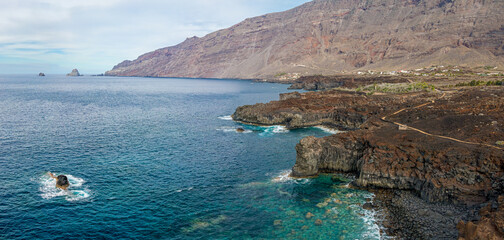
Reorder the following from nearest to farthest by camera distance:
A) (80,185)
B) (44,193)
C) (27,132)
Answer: (44,193)
(80,185)
(27,132)

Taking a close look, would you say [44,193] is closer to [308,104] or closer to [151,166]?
[151,166]

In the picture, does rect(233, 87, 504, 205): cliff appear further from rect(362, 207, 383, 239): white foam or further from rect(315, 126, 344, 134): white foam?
rect(315, 126, 344, 134): white foam

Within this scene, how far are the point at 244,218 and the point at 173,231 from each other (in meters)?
7.73

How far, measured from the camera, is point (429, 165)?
38406mm

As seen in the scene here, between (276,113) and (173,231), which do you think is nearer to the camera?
(173,231)

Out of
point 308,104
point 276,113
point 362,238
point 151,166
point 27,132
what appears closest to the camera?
point 362,238

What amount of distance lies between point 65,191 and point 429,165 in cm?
4696

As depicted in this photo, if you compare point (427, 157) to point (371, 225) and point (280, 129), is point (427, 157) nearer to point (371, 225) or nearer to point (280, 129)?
point (371, 225)

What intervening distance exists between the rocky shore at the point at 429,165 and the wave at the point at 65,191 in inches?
1170

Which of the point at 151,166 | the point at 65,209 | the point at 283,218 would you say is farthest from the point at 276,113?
the point at 65,209

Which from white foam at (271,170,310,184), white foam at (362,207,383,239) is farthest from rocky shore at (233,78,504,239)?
white foam at (362,207,383,239)

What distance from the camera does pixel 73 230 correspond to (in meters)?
31.4

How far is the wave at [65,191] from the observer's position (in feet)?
127

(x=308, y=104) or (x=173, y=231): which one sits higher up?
(x=308, y=104)
